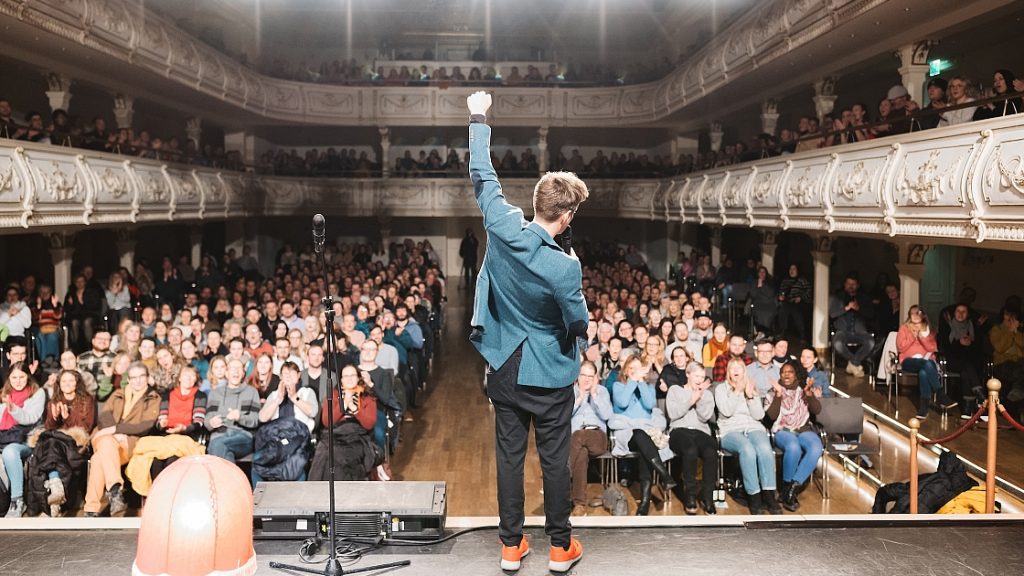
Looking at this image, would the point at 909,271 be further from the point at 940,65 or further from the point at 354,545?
the point at 354,545

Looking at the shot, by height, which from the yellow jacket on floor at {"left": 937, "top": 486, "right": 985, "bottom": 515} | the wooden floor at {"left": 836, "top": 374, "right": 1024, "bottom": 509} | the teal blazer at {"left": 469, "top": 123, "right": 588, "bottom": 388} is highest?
the teal blazer at {"left": 469, "top": 123, "right": 588, "bottom": 388}

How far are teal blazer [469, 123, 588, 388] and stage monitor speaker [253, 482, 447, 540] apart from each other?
87 centimetres

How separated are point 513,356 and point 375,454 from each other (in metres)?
3.63

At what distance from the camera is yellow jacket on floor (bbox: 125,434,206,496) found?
647cm

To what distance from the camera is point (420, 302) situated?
12398mm

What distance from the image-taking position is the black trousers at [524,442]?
3.30m

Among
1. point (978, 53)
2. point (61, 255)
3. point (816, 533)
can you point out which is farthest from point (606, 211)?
point (816, 533)

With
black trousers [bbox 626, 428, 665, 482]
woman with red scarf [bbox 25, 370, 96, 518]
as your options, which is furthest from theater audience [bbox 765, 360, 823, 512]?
woman with red scarf [bbox 25, 370, 96, 518]

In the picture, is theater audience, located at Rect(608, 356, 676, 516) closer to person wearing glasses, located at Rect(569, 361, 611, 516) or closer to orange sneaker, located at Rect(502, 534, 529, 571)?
person wearing glasses, located at Rect(569, 361, 611, 516)

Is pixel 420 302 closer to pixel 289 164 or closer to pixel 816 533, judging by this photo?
pixel 816 533

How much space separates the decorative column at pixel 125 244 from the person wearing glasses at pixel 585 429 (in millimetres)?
10493

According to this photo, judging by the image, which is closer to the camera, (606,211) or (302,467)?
(302,467)

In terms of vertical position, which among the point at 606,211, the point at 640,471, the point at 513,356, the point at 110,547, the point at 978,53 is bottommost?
the point at 640,471

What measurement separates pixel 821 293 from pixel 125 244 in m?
12.0
